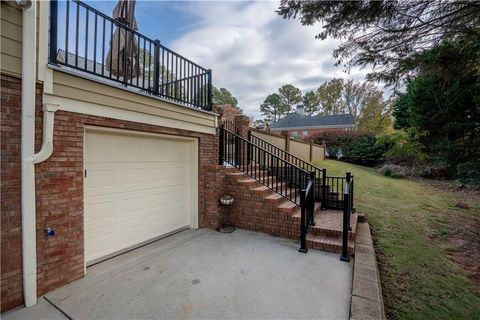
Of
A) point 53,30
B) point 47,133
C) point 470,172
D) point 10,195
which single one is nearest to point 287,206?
point 47,133

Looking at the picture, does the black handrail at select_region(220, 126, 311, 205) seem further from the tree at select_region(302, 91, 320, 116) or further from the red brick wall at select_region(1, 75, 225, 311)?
the tree at select_region(302, 91, 320, 116)

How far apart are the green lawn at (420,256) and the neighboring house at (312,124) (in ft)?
72.9

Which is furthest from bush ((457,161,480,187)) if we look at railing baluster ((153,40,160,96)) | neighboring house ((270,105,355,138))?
neighboring house ((270,105,355,138))

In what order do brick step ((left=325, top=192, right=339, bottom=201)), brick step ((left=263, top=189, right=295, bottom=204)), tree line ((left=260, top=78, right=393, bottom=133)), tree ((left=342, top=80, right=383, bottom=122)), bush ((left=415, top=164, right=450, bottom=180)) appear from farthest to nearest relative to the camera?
tree ((left=342, top=80, right=383, bottom=122)), tree line ((left=260, top=78, right=393, bottom=133)), bush ((left=415, top=164, right=450, bottom=180)), brick step ((left=325, top=192, right=339, bottom=201)), brick step ((left=263, top=189, right=295, bottom=204))

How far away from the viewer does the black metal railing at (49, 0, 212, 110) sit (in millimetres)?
2826

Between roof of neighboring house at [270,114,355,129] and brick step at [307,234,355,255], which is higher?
roof of neighboring house at [270,114,355,129]

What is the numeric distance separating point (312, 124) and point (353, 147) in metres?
15.3

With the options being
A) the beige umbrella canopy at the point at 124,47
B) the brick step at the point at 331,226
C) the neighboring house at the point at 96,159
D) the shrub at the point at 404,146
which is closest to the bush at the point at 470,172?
the brick step at the point at 331,226

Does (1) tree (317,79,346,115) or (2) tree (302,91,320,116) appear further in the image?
(2) tree (302,91,320,116)

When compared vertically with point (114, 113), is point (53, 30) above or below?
above

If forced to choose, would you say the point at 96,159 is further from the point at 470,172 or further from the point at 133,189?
the point at 470,172

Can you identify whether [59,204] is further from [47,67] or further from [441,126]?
[441,126]

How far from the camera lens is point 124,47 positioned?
11.9ft

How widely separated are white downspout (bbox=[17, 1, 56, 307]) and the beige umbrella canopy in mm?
1096
